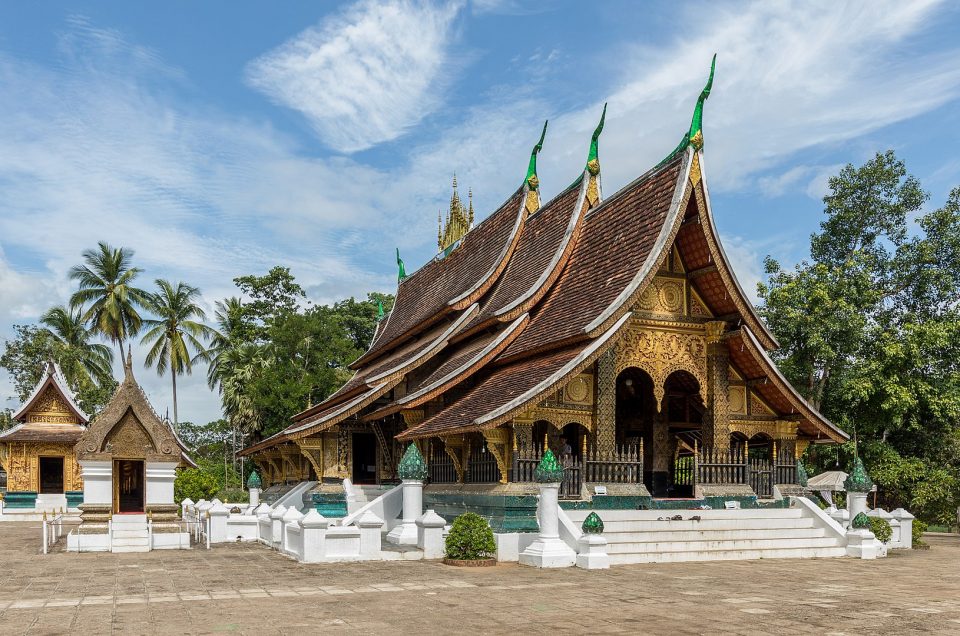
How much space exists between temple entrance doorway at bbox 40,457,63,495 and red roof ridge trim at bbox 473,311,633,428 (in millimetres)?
27155

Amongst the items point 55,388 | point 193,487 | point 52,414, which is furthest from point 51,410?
point 193,487

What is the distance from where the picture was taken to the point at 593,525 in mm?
11062

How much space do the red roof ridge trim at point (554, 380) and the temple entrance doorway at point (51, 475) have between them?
89.1 ft

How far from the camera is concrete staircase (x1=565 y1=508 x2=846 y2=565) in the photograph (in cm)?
1177

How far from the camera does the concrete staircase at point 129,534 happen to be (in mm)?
13898

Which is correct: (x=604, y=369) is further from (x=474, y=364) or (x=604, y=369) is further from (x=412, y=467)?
(x=412, y=467)

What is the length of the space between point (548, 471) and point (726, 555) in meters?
3.04

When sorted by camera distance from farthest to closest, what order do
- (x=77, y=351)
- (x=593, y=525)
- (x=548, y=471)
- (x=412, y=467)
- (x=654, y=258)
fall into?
(x=77, y=351), (x=654, y=258), (x=412, y=467), (x=548, y=471), (x=593, y=525)

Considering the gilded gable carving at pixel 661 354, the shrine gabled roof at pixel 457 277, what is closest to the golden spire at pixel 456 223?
the shrine gabled roof at pixel 457 277

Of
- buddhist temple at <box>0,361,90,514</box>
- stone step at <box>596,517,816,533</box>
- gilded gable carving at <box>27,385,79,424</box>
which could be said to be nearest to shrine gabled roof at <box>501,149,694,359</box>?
stone step at <box>596,517,816,533</box>

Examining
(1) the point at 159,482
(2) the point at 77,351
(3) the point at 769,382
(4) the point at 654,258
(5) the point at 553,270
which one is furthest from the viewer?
(2) the point at 77,351

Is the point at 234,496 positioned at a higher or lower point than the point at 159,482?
lower

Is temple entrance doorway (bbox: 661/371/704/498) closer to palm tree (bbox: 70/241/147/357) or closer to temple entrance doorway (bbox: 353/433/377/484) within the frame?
temple entrance doorway (bbox: 353/433/377/484)

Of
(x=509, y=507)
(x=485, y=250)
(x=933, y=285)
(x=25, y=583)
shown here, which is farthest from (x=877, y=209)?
(x=25, y=583)
